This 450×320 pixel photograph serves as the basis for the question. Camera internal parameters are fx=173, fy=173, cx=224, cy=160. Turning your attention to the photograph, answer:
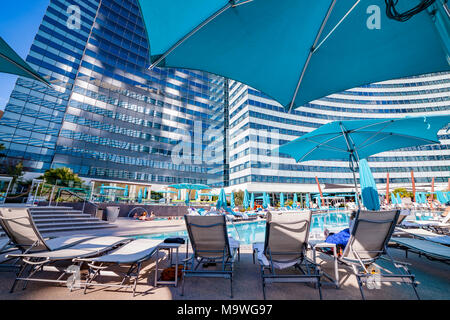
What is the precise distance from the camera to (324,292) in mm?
2326

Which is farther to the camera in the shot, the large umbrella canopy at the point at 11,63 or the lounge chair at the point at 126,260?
the large umbrella canopy at the point at 11,63

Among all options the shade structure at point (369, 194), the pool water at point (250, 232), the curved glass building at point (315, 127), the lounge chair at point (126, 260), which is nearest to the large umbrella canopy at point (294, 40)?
the lounge chair at point (126, 260)

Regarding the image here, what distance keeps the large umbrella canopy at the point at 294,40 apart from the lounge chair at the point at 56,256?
322 centimetres

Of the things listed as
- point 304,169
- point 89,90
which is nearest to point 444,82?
point 304,169

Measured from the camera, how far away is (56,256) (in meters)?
2.33

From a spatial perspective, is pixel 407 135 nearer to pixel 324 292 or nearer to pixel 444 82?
pixel 324 292

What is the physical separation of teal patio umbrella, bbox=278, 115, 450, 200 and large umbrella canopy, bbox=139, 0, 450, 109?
1.49m

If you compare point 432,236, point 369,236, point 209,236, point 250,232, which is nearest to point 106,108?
point 250,232

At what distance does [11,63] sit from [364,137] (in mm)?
9220

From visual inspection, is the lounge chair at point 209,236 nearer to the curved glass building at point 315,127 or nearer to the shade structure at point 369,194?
the shade structure at point 369,194

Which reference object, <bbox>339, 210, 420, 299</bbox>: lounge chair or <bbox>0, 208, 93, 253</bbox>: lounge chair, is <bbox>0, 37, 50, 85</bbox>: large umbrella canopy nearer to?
<bbox>0, 208, 93, 253</bbox>: lounge chair

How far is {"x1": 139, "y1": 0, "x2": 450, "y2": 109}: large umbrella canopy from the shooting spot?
2.48m

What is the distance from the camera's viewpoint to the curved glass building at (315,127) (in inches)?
1237
